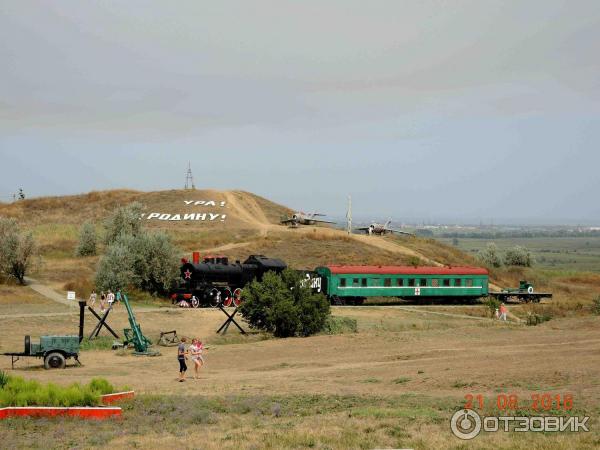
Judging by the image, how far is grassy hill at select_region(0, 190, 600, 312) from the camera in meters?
70.7

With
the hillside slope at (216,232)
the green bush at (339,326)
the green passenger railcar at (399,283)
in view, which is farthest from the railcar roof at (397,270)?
the hillside slope at (216,232)

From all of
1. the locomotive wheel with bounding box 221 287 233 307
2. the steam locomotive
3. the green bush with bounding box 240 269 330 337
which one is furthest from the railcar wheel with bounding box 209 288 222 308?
the green bush with bounding box 240 269 330 337

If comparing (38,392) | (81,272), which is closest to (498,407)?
(38,392)

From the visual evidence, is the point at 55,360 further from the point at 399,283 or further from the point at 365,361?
the point at 399,283

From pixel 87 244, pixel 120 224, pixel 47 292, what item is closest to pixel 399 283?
pixel 47 292

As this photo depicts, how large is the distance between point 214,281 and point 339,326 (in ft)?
41.0

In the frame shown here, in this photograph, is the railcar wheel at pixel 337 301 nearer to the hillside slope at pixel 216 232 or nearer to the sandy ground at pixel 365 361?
the sandy ground at pixel 365 361

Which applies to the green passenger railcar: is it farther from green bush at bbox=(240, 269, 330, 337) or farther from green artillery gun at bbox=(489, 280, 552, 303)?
green bush at bbox=(240, 269, 330, 337)

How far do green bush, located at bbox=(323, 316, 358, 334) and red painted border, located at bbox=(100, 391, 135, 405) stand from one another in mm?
20568

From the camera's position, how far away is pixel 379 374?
86.4 feet

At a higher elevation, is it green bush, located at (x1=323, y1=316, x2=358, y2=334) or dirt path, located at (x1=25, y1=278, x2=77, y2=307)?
dirt path, located at (x1=25, y1=278, x2=77, y2=307)

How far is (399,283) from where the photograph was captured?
55.6 meters

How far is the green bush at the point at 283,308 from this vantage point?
3928cm

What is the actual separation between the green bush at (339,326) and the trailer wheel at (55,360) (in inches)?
618
